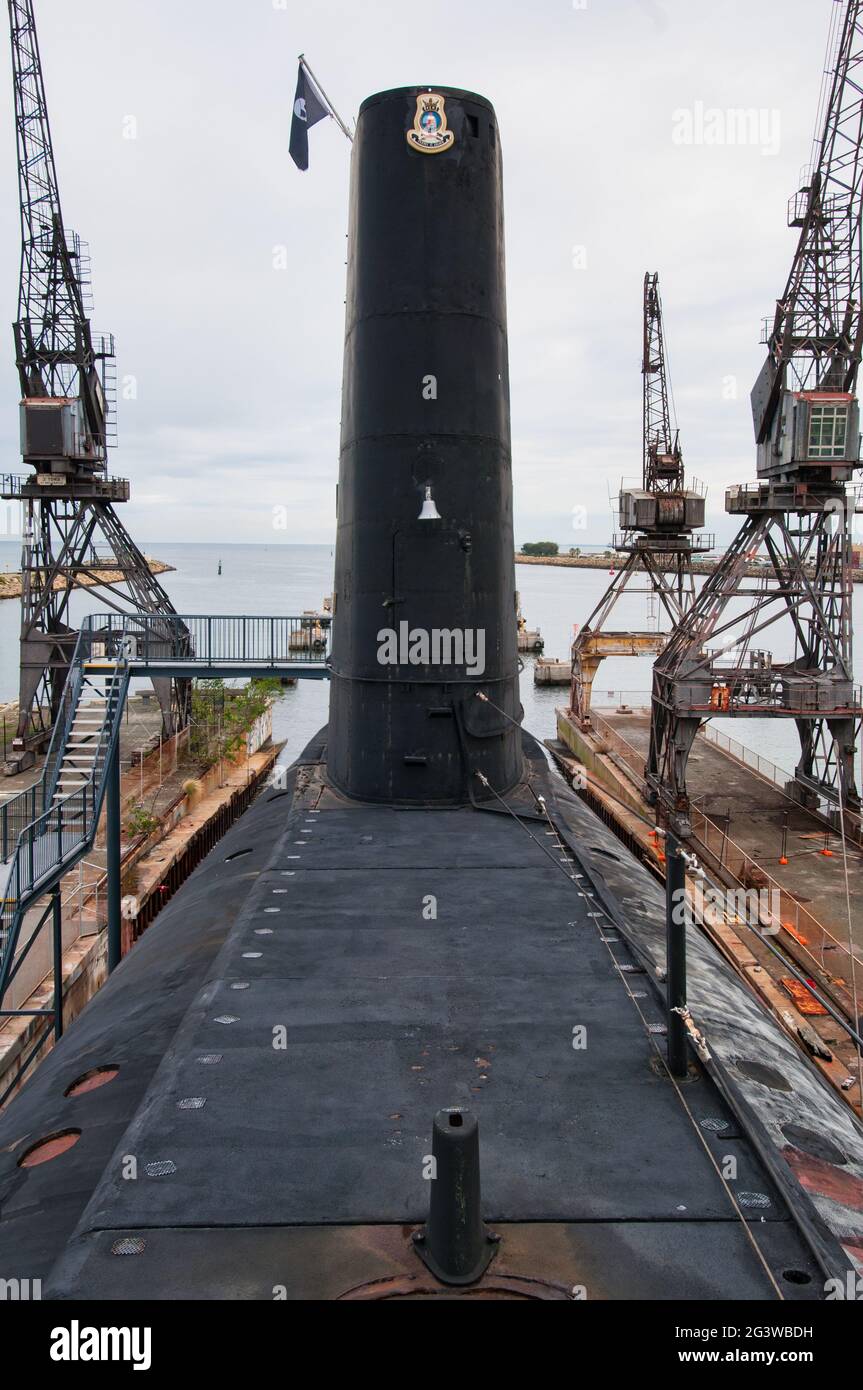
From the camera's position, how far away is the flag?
1614 centimetres

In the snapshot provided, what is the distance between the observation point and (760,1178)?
5750 millimetres

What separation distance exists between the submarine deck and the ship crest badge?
1011 cm

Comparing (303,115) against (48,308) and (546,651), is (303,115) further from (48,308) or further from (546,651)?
(546,651)

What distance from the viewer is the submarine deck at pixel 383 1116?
500cm

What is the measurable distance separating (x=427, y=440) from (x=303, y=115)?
6.63 metres

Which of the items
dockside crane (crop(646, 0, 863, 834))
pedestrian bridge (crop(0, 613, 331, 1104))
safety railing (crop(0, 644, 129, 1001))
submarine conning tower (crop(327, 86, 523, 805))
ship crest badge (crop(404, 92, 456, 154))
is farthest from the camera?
dockside crane (crop(646, 0, 863, 834))

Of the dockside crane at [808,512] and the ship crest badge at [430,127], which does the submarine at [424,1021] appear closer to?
the ship crest badge at [430,127]

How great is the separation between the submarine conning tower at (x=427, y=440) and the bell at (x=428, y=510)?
0.62 feet

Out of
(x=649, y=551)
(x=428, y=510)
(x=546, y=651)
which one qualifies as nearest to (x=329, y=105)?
(x=428, y=510)

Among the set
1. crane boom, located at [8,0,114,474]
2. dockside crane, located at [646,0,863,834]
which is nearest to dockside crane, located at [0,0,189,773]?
crane boom, located at [8,0,114,474]

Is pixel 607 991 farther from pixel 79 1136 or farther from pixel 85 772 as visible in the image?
pixel 85 772

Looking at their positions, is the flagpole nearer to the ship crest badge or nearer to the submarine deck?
the ship crest badge

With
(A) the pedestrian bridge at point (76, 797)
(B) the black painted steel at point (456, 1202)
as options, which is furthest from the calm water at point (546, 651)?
(B) the black painted steel at point (456, 1202)
